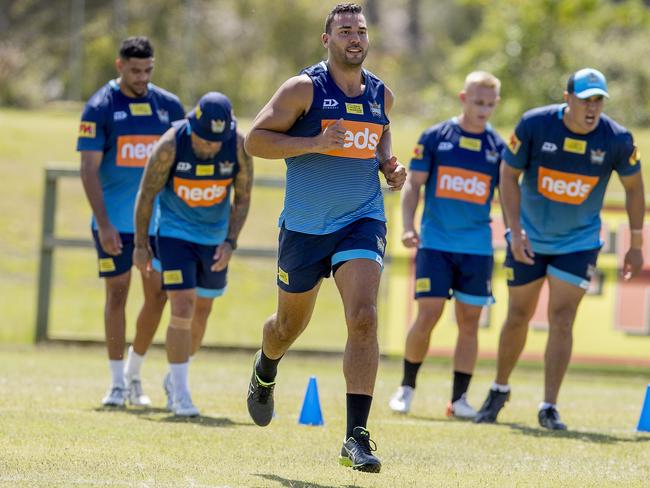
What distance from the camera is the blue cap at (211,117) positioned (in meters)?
9.58

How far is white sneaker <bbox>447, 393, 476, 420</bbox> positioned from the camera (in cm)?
1044

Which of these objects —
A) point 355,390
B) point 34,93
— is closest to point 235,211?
point 355,390

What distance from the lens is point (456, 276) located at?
1072cm

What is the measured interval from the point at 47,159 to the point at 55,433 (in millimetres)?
17549

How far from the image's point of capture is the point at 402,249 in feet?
48.7

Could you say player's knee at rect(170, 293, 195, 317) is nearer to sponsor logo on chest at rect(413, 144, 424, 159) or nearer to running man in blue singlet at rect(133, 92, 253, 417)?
running man in blue singlet at rect(133, 92, 253, 417)

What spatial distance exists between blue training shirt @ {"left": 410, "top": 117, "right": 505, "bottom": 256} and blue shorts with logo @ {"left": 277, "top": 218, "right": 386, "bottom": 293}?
10.7 ft

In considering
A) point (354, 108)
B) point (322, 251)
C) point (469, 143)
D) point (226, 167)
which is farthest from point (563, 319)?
point (354, 108)

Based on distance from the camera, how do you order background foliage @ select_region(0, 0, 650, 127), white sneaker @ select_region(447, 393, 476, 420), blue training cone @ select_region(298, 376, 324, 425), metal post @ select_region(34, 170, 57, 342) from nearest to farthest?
blue training cone @ select_region(298, 376, 324, 425) < white sneaker @ select_region(447, 393, 476, 420) < metal post @ select_region(34, 170, 57, 342) < background foliage @ select_region(0, 0, 650, 127)

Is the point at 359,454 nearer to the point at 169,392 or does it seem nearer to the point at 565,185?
the point at 169,392

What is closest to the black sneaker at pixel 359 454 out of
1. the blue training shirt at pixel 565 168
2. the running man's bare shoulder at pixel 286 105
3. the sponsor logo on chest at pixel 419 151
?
the running man's bare shoulder at pixel 286 105

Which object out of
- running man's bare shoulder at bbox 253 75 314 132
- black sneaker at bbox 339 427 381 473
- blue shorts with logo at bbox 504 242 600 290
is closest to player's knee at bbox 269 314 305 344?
black sneaker at bbox 339 427 381 473

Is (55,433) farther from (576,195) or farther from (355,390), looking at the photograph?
(576,195)

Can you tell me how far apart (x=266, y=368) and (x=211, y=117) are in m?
2.37
